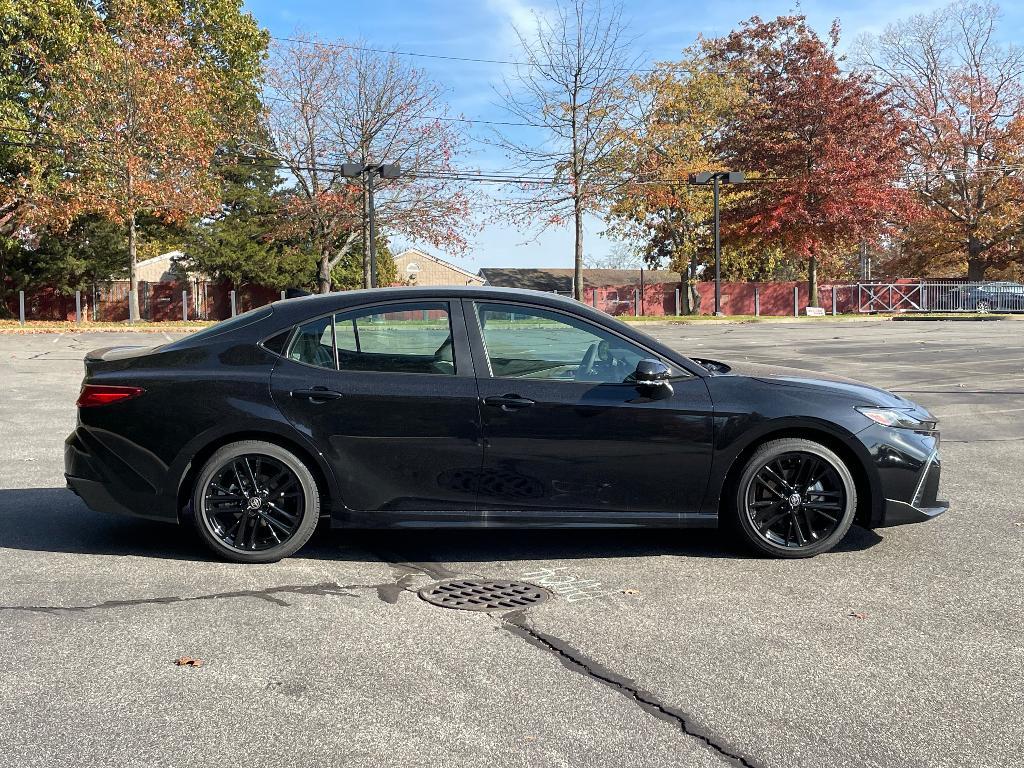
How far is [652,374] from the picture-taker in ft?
17.1

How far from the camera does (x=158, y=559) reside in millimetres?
5422

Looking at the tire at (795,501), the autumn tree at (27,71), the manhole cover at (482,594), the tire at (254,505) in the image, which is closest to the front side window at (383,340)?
the tire at (254,505)

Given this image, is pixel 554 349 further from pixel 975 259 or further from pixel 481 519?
pixel 975 259

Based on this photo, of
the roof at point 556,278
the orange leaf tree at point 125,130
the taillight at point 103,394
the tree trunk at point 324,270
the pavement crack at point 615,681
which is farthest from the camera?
the roof at point 556,278

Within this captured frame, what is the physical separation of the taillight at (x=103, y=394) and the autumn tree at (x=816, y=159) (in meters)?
45.8

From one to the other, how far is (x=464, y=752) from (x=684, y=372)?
2.79 metres

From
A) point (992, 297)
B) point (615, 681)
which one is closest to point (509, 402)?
point (615, 681)

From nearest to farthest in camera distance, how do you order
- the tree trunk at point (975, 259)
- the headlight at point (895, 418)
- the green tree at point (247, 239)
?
the headlight at point (895, 418) → the green tree at point (247, 239) → the tree trunk at point (975, 259)

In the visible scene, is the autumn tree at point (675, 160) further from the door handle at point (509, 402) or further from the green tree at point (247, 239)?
the door handle at point (509, 402)

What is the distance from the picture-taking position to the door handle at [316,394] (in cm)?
527

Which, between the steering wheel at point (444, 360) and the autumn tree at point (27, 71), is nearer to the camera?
the steering wheel at point (444, 360)

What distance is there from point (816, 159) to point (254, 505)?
1858 inches

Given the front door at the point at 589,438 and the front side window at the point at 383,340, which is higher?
the front side window at the point at 383,340

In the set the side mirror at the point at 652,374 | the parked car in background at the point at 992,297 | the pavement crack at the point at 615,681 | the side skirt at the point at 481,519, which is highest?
the parked car in background at the point at 992,297
